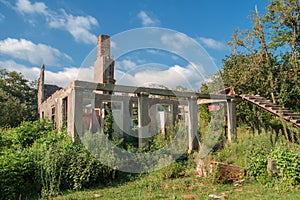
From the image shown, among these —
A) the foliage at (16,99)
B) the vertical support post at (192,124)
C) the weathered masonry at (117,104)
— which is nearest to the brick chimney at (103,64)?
the weathered masonry at (117,104)

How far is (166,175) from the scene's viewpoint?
5.73 meters

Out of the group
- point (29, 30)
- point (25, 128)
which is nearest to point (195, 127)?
point (25, 128)

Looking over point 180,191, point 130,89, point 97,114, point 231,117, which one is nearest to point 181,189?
point 180,191

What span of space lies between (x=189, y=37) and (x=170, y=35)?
28.2 inches

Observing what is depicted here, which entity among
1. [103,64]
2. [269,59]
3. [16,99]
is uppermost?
[269,59]

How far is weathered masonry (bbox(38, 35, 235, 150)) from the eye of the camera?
661 centimetres

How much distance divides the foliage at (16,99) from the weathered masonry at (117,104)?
833 centimetres

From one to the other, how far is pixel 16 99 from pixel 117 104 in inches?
572

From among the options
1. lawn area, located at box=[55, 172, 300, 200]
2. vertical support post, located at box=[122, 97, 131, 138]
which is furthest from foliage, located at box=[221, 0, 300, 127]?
lawn area, located at box=[55, 172, 300, 200]

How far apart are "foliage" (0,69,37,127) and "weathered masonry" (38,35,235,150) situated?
8.33m

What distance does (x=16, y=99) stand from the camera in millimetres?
21297

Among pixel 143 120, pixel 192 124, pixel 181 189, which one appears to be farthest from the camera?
pixel 192 124

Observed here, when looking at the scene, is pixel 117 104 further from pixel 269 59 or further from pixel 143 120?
pixel 269 59

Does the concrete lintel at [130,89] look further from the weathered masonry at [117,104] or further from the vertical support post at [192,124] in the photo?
the vertical support post at [192,124]
